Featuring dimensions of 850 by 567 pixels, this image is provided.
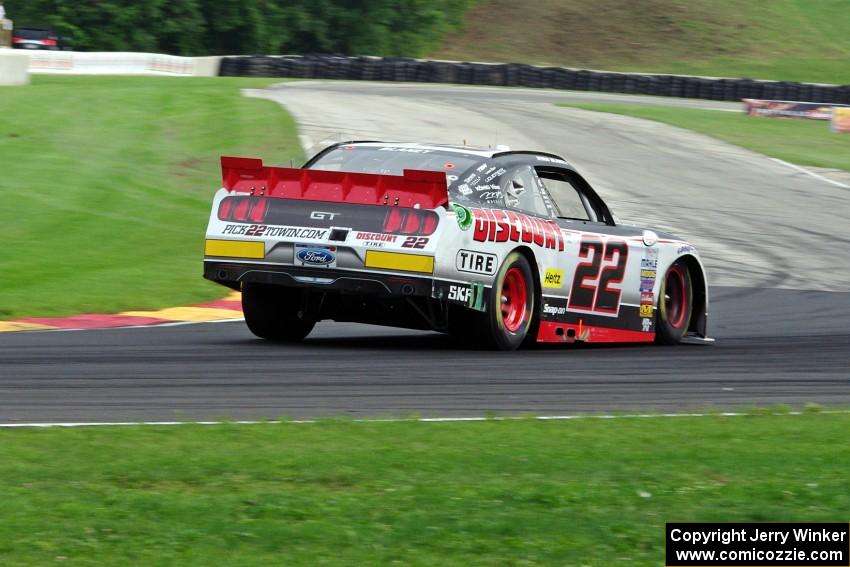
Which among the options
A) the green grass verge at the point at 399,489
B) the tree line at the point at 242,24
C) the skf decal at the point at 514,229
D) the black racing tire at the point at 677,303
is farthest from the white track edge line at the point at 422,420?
the tree line at the point at 242,24

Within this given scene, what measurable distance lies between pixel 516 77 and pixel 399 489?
161 ft

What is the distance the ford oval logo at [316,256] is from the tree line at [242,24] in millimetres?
51534

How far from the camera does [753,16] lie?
260ft

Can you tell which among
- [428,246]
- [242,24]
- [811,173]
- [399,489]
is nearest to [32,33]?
[242,24]

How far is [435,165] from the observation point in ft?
33.7

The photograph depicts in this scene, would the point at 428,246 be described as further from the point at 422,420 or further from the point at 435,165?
the point at 422,420

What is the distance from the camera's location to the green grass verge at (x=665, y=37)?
71.9 metres

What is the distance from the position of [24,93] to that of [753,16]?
5516 cm

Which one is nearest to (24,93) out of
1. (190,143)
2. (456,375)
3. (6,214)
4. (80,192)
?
(190,143)

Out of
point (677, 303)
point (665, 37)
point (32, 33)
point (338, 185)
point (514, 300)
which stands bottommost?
point (677, 303)

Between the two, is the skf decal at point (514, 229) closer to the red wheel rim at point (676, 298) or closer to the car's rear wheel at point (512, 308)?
the car's rear wheel at point (512, 308)

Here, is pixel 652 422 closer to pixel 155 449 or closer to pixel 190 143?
pixel 155 449

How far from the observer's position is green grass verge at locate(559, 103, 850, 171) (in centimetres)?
3266

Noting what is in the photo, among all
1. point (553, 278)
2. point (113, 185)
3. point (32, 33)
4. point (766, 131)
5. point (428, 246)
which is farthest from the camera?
point (32, 33)
